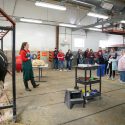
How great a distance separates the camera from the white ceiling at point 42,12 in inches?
395

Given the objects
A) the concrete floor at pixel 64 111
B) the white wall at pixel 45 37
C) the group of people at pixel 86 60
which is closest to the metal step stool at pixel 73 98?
the concrete floor at pixel 64 111

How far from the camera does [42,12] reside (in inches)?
440

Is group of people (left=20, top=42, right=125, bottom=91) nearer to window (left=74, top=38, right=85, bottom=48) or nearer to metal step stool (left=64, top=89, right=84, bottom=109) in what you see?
window (left=74, top=38, right=85, bottom=48)

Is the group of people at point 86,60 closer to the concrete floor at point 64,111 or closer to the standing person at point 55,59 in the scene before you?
the standing person at point 55,59

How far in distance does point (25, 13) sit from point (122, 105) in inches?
343

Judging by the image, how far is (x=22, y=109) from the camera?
3.72m

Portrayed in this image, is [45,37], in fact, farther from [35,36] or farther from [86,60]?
[86,60]

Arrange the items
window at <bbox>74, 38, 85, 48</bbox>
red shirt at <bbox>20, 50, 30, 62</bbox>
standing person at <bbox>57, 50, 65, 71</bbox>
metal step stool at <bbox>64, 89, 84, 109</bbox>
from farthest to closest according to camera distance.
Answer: window at <bbox>74, 38, 85, 48</bbox>
standing person at <bbox>57, 50, 65, 71</bbox>
red shirt at <bbox>20, 50, 30, 62</bbox>
metal step stool at <bbox>64, 89, 84, 109</bbox>

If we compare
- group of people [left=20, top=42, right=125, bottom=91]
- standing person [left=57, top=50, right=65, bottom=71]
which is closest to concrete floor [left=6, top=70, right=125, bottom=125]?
group of people [left=20, top=42, right=125, bottom=91]

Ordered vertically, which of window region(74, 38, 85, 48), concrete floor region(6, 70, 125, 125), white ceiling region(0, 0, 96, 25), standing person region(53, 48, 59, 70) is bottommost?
concrete floor region(6, 70, 125, 125)

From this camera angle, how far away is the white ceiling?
32.9 feet

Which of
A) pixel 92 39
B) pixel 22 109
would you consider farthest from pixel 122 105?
pixel 92 39

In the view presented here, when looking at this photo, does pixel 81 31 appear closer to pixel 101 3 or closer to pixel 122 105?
pixel 101 3

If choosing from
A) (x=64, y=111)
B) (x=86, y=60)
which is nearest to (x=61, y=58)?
(x=86, y=60)
